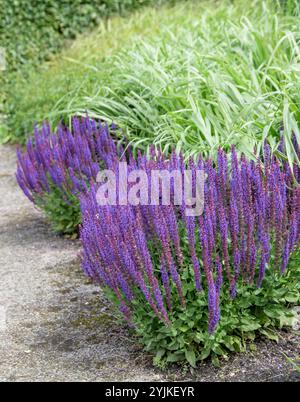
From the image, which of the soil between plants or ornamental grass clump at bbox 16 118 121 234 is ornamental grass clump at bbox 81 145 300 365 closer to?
the soil between plants

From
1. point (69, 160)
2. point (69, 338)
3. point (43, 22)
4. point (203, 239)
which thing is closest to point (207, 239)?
point (203, 239)

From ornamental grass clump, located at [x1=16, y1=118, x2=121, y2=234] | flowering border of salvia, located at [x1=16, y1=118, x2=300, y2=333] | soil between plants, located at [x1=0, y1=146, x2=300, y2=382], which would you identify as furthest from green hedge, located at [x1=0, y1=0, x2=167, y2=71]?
flowering border of salvia, located at [x1=16, y1=118, x2=300, y2=333]

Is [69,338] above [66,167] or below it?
below

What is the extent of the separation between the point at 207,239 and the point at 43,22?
A: 808 cm

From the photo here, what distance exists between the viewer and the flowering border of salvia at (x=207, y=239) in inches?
113

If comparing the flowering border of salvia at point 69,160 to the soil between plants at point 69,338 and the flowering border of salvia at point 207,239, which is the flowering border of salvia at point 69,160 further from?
the flowering border of salvia at point 207,239

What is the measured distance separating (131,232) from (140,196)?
0.27 meters

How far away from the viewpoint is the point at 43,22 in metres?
10.3

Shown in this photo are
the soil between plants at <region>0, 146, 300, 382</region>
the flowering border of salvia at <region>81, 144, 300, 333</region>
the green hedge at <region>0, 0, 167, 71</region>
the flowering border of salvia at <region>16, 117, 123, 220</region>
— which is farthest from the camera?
the green hedge at <region>0, 0, 167, 71</region>

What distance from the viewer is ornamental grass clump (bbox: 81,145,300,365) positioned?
2896 millimetres

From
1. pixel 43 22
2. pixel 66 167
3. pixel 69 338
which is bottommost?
pixel 69 338

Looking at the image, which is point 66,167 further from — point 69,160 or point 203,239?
point 203,239
